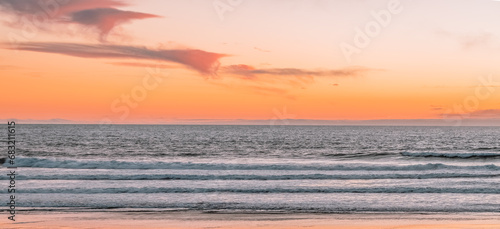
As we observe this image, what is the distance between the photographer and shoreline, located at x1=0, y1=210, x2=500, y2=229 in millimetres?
13172

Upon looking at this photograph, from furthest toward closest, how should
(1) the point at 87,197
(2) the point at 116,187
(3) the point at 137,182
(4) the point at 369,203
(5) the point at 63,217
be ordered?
(3) the point at 137,182, (2) the point at 116,187, (1) the point at 87,197, (4) the point at 369,203, (5) the point at 63,217

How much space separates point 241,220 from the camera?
1395 cm

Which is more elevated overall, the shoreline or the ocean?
the ocean

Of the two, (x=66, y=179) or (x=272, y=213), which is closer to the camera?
(x=272, y=213)

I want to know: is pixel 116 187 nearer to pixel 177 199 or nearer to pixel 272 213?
pixel 177 199

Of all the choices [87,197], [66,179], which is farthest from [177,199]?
[66,179]

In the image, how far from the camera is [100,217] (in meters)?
14.4

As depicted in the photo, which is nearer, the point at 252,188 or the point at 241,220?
the point at 241,220

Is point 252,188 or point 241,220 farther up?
point 252,188

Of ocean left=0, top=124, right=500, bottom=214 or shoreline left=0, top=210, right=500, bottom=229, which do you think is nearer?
shoreline left=0, top=210, right=500, bottom=229

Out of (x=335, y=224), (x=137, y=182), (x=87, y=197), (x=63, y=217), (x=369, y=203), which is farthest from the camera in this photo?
(x=137, y=182)

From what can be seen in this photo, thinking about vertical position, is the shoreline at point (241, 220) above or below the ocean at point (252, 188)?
below

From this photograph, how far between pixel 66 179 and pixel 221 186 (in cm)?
759

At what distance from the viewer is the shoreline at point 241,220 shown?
13.2 metres
